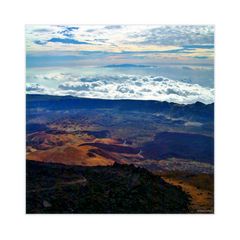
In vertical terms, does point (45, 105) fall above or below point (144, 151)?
above

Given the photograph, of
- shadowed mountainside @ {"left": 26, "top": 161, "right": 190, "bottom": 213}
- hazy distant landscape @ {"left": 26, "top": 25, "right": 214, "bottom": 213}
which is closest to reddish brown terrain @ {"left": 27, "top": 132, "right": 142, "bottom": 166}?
hazy distant landscape @ {"left": 26, "top": 25, "right": 214, "bottom": 213}

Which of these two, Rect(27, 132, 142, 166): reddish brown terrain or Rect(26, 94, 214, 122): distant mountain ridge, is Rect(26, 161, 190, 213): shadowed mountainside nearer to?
Rect(27, 132, 142, 166): reddish brown terrain

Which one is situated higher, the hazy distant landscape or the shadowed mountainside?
the hazy distant landscape

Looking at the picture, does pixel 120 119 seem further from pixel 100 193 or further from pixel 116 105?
pixel 100 193

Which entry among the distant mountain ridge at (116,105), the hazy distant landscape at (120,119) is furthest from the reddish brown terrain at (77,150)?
the distant mountain ridge at (116,105)

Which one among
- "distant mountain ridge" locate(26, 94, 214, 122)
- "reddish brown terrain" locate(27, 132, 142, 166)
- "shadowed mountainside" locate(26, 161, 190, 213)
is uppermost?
"distant mountain ridge" locate(26, 94, 214, 122)

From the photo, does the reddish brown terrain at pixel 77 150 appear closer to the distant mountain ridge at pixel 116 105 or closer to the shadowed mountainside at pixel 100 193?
the shadowed mountainside at pixel 100 193
